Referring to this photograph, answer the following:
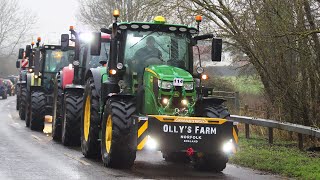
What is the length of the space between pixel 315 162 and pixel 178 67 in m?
3.16

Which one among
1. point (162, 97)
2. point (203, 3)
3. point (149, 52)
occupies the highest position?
point (203, 3)

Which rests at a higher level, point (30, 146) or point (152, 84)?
point (152, 84)

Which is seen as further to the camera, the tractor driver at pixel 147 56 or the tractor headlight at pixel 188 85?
the tractor driver at pixel 147 56

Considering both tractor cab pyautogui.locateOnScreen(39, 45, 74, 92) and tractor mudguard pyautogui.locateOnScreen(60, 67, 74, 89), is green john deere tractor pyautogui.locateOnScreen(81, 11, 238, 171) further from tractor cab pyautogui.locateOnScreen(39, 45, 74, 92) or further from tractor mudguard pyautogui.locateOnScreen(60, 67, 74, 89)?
tractor cab pyautogui.locateOnScreen(39, 45, 74, 92)

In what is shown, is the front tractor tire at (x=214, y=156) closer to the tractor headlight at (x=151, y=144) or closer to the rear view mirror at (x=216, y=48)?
the rear view mirror at (x=216, y=48)

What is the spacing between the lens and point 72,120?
15.4 meters

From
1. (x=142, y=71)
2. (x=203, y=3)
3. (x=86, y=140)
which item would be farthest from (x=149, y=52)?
(x=203, y=3)

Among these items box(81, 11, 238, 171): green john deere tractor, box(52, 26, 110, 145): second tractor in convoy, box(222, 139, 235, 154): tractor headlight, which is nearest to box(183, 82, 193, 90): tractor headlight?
box(81, 11, 238, 171): green john deere tractor

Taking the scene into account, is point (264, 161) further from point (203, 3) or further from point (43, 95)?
point (43, 95)

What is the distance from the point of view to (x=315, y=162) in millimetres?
12305

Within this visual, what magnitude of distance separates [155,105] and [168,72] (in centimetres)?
63

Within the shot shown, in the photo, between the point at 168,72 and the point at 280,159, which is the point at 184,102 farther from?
the point at 280,159

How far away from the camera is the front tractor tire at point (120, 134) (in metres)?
10.8

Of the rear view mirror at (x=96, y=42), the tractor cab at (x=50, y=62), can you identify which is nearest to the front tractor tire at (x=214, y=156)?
the rear view mirror at (x=96, y=42)
